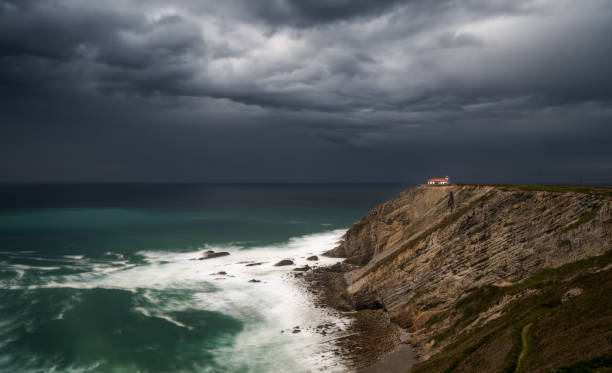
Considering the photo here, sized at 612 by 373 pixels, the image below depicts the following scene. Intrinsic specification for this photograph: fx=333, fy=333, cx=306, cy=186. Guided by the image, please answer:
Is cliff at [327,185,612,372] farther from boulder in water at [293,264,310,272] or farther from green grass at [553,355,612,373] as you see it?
boulder in water at [293,264,310,272]

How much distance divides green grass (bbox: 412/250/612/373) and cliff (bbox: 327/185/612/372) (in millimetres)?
116

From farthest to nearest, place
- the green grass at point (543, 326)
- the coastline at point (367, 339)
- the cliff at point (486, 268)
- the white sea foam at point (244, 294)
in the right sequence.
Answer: the white sea foam at point (244, 294) < the coastline at point (367, 339) < the cliff at point (486, 268) < the green grass at point (543, 326)

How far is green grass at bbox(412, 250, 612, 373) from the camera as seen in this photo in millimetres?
15789

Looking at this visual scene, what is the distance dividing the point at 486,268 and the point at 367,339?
12264 mm

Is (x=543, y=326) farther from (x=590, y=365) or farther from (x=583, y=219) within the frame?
(x=583, y=219)

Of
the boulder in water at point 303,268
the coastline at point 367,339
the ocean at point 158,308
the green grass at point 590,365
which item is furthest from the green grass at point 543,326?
the boulder in water at point 303,268

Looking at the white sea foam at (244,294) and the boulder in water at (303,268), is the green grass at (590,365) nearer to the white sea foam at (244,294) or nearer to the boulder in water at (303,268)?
the white sea foam at (244,294)

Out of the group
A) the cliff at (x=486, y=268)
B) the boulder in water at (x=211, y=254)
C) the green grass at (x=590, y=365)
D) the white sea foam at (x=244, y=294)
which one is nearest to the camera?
the green grass at (x=590, y=365)

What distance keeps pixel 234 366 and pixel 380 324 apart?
46.7 feet

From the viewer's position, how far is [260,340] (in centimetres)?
3209

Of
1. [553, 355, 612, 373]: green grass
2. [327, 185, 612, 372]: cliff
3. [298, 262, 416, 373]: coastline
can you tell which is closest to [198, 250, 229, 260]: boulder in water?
[298, 262, 416, 373]: coastline

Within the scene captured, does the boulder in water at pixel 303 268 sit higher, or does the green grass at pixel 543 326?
the green grass at pixel 543 326

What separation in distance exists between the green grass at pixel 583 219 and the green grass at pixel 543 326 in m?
3.27

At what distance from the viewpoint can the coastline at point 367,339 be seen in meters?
25.5
